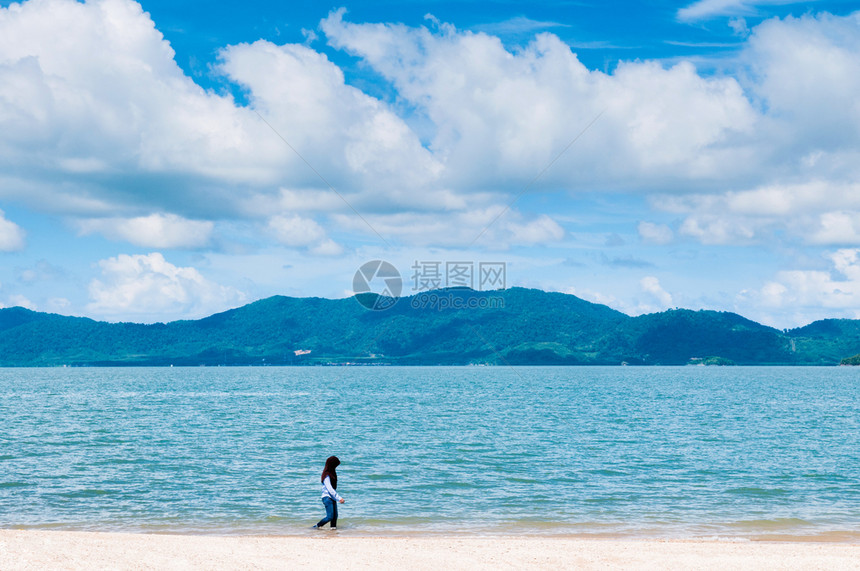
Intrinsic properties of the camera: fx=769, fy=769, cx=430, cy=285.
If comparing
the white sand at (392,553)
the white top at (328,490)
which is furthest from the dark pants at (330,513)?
the white sand at (392,553)

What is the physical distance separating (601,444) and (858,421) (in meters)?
39.7

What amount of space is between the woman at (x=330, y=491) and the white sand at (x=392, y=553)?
5.62 ft

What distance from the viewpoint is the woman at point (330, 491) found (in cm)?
2627

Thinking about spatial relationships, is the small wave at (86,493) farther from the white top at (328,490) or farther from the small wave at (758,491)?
the small wave at (758,491)

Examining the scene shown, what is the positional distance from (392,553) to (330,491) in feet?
15.7

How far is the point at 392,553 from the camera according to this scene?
72.9 ft

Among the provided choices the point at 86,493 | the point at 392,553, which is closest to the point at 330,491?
the point at 392,553

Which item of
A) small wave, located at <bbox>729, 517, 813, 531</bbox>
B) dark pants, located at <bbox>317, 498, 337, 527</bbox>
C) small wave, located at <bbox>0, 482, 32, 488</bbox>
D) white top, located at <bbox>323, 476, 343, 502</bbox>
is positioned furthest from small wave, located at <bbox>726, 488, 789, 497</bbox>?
small wave, located at <bbox>0, 482, 32, 488</bbox>

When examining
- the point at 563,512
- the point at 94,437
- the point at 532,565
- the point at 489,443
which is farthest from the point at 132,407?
the point at 532,565

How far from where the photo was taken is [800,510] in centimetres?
3131

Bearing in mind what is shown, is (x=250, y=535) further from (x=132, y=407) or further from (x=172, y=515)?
(x=132, y=407)

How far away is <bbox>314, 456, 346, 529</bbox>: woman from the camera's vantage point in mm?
26269

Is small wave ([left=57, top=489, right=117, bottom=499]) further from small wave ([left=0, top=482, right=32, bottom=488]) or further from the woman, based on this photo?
the woman

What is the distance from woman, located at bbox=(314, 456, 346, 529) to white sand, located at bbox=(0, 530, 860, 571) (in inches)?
67.5
